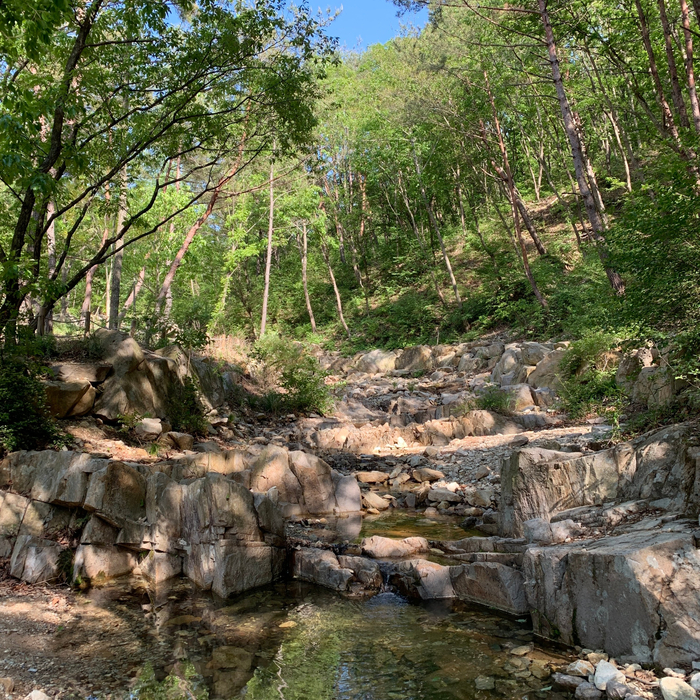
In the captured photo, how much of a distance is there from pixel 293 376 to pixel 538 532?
10.7 metres

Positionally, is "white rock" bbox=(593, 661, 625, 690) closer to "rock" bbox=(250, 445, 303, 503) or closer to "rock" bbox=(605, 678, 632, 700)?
"rock" bbox=(605, 678, 632, 700)

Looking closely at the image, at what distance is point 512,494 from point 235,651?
4.01 metres

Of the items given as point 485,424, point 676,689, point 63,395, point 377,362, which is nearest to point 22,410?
point 63,395

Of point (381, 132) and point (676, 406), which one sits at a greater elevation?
point (381, 132)

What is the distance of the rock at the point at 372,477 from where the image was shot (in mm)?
11086

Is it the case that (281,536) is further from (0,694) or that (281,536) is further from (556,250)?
(556,250)

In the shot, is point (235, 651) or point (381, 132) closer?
point (235, 651)

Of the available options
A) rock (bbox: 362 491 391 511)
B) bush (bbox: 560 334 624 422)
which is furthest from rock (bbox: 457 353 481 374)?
rock (bbox: 362 491 391 511)

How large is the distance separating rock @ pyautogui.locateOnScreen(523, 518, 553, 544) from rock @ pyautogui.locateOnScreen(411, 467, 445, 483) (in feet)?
15.2

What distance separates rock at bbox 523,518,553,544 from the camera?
5.46 meters

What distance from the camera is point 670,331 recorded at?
6461 mm

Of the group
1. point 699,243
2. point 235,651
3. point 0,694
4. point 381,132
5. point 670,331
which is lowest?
point 235,651

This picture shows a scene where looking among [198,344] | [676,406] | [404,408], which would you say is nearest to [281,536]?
[676,406]

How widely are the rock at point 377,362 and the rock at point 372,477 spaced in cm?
1062
